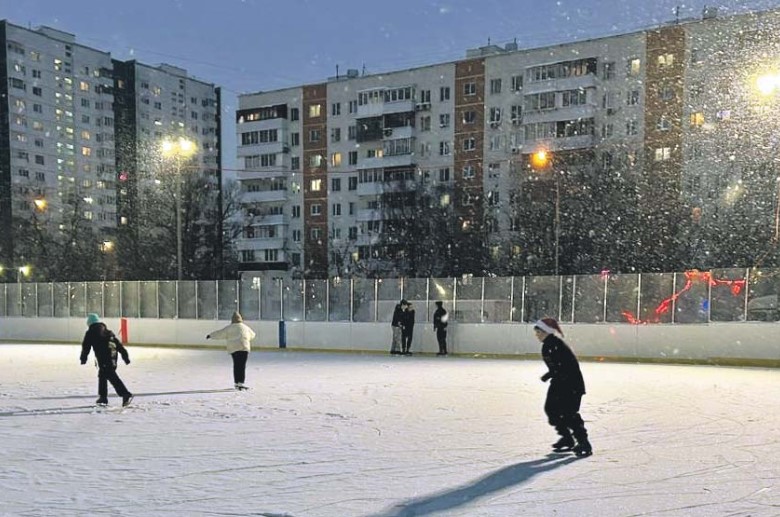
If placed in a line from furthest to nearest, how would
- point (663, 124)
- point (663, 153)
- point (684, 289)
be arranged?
1. point (663, 124)
2. point (663, 153)
3. point (684, 289)

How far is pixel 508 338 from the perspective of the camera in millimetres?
19312

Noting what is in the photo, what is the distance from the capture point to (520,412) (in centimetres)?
973

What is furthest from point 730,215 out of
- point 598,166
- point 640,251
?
point 598,166

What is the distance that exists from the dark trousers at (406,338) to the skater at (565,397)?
12015 millimetres

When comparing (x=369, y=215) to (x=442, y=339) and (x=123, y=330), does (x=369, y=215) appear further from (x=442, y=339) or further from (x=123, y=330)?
(x=442, y=339)

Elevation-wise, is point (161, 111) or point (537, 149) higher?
point (161, 111)

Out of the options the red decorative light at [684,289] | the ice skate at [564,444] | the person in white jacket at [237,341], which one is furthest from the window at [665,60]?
the ice skate at [564,444]

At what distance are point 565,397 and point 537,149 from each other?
39.3 m

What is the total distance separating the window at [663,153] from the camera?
140 ft

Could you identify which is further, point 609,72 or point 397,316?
point 609,72

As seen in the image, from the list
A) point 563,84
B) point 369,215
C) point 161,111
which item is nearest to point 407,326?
point 563,84

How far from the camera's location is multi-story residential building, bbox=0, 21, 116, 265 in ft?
235

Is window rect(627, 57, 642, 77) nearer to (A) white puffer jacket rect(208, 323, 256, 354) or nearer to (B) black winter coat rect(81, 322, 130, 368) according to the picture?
(A) white puffer jacket rect(208, 323, 256, 354)

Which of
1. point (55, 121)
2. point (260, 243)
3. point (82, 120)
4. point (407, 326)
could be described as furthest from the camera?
point (82, 120)
